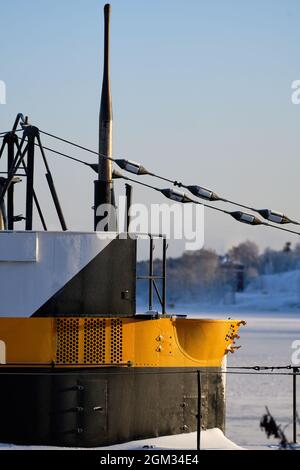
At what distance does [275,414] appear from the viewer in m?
36.2

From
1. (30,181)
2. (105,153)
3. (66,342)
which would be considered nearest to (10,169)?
(30,181)

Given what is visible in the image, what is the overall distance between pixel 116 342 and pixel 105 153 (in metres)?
3.48

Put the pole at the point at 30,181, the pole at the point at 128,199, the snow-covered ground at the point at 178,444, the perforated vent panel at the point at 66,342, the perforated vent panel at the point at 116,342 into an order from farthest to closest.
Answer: the pole at the point at 128,199, the pole at the point at 30,181, the perforated vent panel at the point at 116,342, the perforated vent panel at the point at 66,342, the snow-covered ground at the point at 178,444

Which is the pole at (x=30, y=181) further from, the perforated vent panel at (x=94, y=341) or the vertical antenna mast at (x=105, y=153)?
the perforated vent panel at (x=94, y=341)

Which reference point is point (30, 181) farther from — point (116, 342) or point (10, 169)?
point (116, 342)

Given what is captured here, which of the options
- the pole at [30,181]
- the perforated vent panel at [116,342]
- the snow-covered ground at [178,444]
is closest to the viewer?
the snow-covered ground at [178,444]

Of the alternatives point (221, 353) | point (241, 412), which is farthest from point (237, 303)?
point (221, 353)

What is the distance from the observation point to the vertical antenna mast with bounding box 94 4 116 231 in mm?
19594

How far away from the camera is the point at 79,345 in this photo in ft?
59.8

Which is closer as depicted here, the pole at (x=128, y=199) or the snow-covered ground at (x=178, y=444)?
the snow-covered ground at (x=178, y=444)

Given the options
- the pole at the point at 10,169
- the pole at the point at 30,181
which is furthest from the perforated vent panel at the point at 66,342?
the pole at the point at 10,169

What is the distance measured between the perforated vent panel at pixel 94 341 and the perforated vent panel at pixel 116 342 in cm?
14

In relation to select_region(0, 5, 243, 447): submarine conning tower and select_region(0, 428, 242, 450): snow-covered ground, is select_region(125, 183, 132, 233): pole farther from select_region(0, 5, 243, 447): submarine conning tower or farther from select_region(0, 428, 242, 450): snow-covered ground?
select_region(0, 428, 242, 450): snow-covered ground

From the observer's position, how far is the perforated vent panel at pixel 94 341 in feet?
59.9
